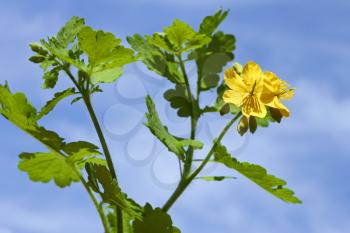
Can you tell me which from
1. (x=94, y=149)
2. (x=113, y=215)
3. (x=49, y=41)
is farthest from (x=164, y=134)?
(x=49, y=41)

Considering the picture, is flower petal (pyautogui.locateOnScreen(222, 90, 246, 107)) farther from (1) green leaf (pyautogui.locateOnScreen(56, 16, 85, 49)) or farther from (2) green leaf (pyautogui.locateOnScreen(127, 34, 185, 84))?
(1) green leaf (pyautogui.locateOnScreen(56, 16, 85, 49))

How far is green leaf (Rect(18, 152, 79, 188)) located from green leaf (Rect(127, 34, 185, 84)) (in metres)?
0.50

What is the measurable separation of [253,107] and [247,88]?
0.07m

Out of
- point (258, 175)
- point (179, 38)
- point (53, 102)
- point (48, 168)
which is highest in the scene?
point (179, 38)

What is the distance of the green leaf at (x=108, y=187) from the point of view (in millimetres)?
1646

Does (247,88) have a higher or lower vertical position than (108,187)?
higher

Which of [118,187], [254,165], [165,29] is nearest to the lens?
[118,187]

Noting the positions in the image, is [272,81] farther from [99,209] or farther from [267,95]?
[99,209]

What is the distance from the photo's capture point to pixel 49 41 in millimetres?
1871

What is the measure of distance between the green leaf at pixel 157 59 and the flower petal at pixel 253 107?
11.0 inches

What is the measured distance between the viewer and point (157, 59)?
6.71 feet

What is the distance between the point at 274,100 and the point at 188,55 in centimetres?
38

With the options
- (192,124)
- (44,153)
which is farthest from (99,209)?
(192,124)

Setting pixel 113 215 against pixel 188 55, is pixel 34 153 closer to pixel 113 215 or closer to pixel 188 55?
pixel 113 215
